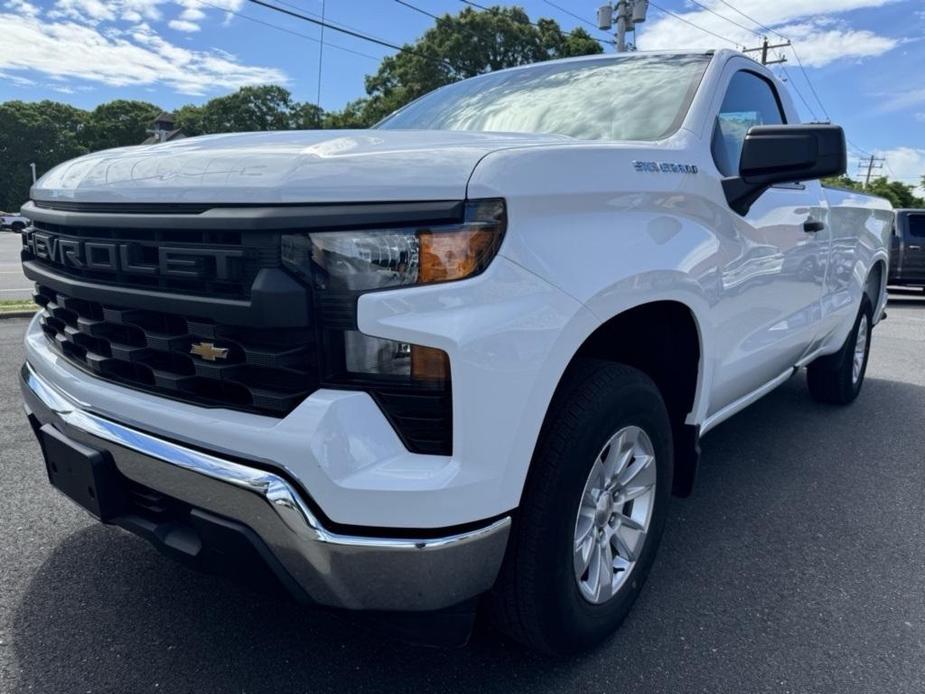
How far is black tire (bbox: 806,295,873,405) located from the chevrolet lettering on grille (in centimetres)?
439

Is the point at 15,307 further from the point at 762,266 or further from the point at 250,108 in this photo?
the point at 250,108

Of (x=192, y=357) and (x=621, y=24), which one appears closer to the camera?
(x=192, y=357)

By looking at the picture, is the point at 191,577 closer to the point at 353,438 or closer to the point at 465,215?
the point at 353,438

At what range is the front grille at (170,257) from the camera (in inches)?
61.5

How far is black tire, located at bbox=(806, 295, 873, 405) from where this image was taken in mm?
4824

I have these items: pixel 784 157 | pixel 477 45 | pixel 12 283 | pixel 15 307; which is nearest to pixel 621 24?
pixel 477 45

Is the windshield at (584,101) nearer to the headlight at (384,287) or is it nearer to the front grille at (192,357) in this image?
the headlight at (384,287)

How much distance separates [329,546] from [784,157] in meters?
1.94

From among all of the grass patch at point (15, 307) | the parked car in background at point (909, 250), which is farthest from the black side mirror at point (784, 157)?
the parked car in background at point (909, 250)

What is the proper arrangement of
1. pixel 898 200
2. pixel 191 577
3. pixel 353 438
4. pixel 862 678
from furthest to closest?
pixel 898 200, pixel 191 577, pixel 862 678, pixel 353 438

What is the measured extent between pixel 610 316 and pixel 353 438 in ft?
2.48

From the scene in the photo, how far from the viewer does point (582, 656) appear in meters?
2.11

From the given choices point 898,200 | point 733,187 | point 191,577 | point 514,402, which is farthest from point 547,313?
point 898,200

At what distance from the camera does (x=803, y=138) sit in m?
2.34
